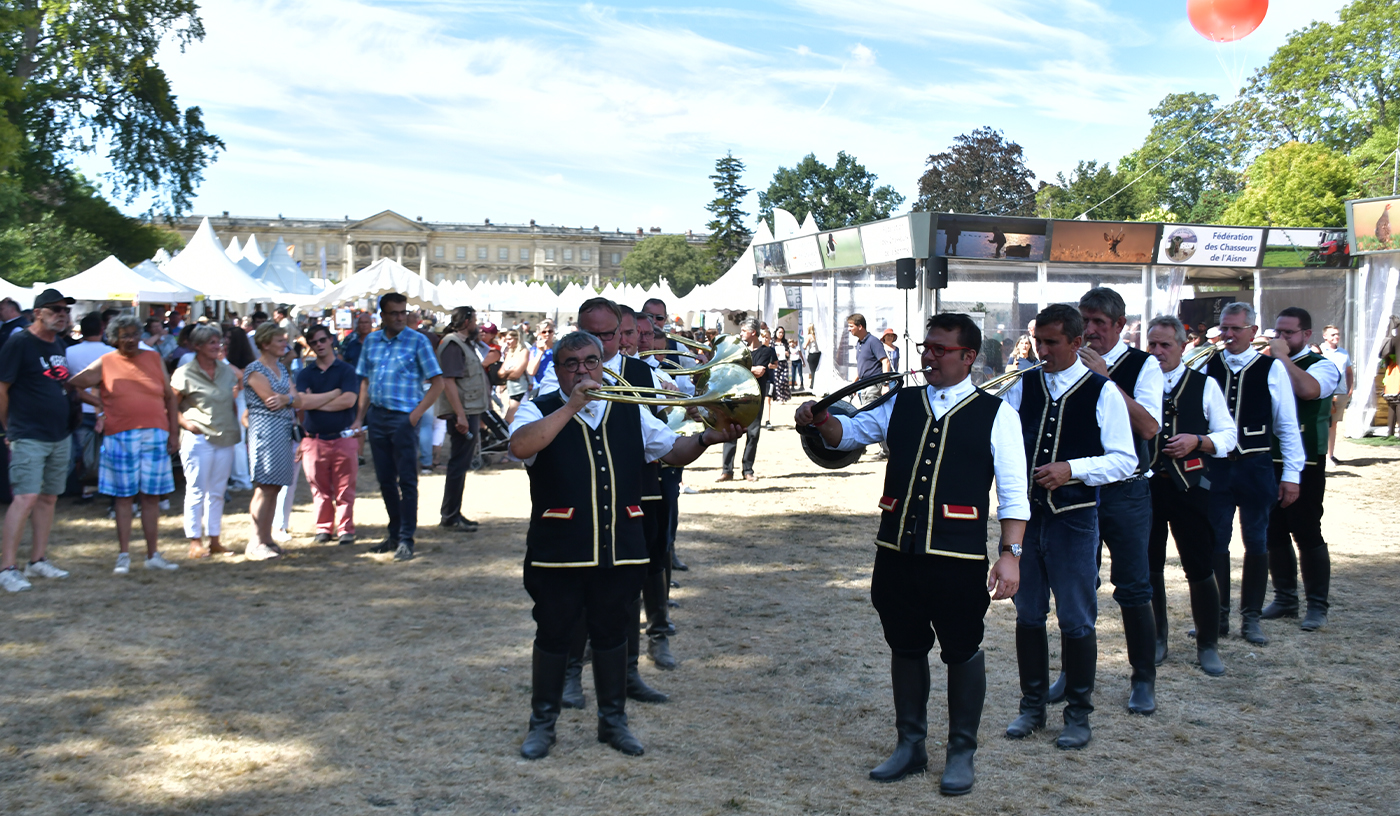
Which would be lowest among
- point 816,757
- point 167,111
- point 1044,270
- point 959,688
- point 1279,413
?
point 816,757

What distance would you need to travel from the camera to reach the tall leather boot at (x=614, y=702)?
4.60 m

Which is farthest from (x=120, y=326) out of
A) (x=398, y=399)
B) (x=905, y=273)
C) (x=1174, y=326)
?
(x=905, y=273)

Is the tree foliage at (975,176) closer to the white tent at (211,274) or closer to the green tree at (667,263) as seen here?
the green tree at (667,263)

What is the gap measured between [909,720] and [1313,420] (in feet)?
13.9

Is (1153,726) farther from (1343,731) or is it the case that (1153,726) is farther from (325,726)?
(325,726)

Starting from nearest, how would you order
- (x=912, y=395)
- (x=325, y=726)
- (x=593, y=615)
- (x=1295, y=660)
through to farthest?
(x=912, y=395) → (x=593, y=615) → (x=325, y=726) → (x=1295, y=660)

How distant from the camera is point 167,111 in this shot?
36.0 meters

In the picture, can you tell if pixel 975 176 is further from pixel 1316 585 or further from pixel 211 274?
pixel 1316 585

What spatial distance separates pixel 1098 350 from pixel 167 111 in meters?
38.0

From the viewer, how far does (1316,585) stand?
6.77 m

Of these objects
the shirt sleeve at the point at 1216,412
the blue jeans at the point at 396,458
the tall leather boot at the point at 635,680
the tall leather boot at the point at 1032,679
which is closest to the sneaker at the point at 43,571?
the blue jeans at the point at 396,458

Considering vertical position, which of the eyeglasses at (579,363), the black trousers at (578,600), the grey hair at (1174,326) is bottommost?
the black trousers at (578,600)

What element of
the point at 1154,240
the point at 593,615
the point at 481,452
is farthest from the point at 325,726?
the point at 1154,240

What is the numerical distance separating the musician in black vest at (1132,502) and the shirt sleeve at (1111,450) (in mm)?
218
